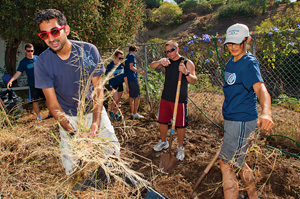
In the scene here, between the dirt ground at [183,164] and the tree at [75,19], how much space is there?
3165mm

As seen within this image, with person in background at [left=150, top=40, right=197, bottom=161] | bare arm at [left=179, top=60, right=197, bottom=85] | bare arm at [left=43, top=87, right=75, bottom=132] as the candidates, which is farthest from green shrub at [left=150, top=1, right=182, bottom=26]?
bare arm at [left=43, top=87, right=75, bottom=132]

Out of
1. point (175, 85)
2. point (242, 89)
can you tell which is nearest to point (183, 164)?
point (175, 85)

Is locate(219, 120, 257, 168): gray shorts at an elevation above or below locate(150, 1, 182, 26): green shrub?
below

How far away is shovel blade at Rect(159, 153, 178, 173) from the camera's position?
2914mm

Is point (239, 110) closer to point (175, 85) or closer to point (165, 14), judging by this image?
point (175, 85)

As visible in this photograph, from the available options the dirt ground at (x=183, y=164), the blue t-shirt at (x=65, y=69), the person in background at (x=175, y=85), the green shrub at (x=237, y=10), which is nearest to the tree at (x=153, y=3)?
the green shrub at (x=237, y=10)

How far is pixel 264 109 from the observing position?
5.42 feet

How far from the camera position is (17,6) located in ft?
20.5

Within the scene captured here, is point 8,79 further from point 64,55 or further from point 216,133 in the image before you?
point 216,133

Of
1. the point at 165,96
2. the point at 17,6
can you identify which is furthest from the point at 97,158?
the point at 17,6

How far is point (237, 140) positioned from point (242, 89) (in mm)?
491

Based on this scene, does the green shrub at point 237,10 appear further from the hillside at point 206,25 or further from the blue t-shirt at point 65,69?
the blue t-shirt at point 65,69

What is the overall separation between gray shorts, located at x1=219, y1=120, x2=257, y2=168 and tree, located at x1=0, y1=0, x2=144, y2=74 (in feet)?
14.4

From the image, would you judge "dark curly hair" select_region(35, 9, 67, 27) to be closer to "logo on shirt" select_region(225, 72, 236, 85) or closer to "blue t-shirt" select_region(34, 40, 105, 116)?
"blue t-shirt" select_region(34, 40, 105, 116)
